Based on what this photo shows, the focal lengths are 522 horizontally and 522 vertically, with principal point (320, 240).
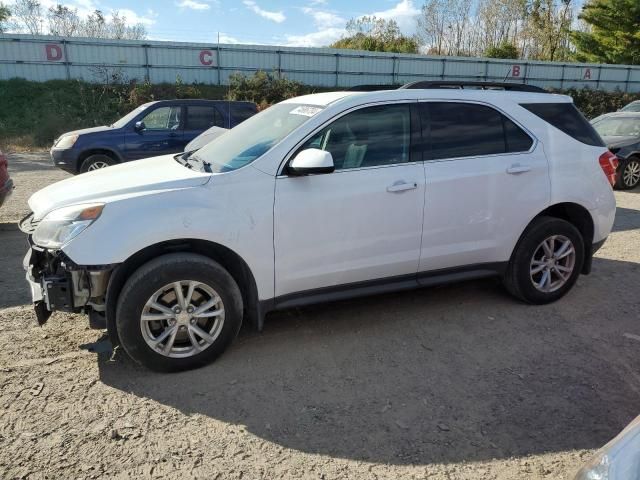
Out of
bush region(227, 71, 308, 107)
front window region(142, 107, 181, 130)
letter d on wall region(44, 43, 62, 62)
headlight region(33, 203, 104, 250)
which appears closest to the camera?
headlight region(33, 203, 104, 250)

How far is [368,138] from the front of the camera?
156 inches

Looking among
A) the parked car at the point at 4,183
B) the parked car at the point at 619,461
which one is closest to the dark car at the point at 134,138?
the parked car at the point at 4,183

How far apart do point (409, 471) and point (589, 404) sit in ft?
4.47

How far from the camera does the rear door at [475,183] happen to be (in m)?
4.12

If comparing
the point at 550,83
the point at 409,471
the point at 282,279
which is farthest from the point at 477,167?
the point at 550,83

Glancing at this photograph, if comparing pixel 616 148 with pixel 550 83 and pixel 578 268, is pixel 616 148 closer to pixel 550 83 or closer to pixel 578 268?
pixel 578 268

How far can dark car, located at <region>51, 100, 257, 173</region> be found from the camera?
990 cm

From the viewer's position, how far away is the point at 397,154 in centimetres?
Result: 402

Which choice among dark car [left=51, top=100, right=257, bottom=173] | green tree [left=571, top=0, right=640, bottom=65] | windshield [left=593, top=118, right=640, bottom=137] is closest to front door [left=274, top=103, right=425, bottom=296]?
dark car [left=51, top=100, right=257, bottom=173]

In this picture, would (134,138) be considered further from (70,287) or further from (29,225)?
(70,287)

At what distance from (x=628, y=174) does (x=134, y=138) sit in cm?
1021

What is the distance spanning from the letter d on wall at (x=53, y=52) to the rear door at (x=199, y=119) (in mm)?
19064

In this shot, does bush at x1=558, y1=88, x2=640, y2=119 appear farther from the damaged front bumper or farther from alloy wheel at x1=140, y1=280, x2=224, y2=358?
the damaged front bumper

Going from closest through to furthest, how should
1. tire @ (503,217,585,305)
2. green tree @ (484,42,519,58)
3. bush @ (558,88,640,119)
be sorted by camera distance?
tire @ (503,217,585,305) < bush @ (558,88,640,119) < green tree @ (484,42,519,58)
